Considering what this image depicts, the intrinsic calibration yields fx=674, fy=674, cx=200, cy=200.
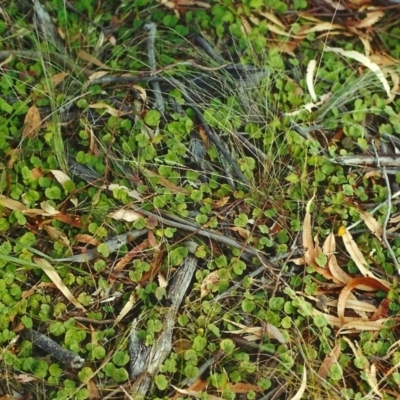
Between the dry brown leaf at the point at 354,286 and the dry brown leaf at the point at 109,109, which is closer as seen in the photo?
the dry brown leaf at the point at 354,286

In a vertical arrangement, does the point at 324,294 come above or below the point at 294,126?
below

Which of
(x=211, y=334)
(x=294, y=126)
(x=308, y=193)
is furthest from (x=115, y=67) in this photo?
(x=211, y=334)

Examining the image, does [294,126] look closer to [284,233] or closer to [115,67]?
[284,233]

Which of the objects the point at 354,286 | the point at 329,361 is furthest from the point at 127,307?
the point at 354,286

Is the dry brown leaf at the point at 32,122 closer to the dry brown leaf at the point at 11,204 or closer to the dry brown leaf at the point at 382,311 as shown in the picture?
the dry brown leaf at the point at 11,204

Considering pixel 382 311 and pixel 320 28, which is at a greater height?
pixel 320 28

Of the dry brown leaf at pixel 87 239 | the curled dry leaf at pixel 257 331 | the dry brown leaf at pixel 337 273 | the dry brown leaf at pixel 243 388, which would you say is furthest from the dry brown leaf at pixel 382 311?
the dry brown leaf at pixel 87 239

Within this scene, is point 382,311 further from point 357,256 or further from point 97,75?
point 97,75
